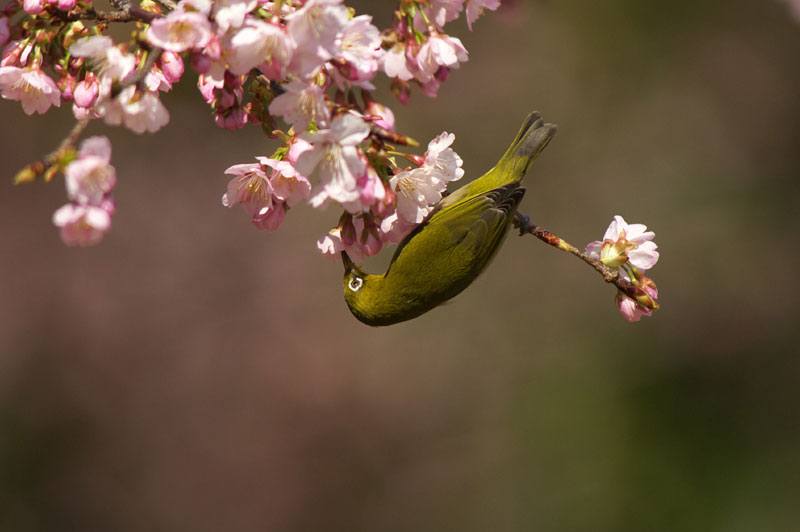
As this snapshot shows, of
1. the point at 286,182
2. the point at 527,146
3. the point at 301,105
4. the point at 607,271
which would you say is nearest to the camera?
the point at 301,105

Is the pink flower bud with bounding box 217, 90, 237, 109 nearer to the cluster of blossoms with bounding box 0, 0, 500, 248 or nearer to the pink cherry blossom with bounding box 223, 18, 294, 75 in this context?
the cluster of blossoms with bounding box 0, 0, 500, 248

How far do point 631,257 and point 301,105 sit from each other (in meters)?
1.03

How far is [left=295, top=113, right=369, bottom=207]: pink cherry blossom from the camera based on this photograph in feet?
4.90

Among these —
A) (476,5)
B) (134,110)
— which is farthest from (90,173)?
(476,5)

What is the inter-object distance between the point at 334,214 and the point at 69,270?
7.35 feet

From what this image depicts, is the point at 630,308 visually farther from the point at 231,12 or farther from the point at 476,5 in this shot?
the point at 231,12

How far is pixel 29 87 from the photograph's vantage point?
183 cm

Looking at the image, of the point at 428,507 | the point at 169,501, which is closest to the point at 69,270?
the point at 169,501

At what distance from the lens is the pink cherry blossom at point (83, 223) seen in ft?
4.49

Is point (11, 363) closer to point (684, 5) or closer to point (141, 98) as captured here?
point (141, 98)

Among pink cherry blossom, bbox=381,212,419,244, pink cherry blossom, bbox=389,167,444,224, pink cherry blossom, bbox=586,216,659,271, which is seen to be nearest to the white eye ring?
pink cherry blossom, bbox=381,212,419,244

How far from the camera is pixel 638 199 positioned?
645cm

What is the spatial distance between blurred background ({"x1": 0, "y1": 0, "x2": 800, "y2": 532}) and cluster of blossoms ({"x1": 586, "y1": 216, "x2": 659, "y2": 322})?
370 cm

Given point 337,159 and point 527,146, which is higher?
point 337,159
